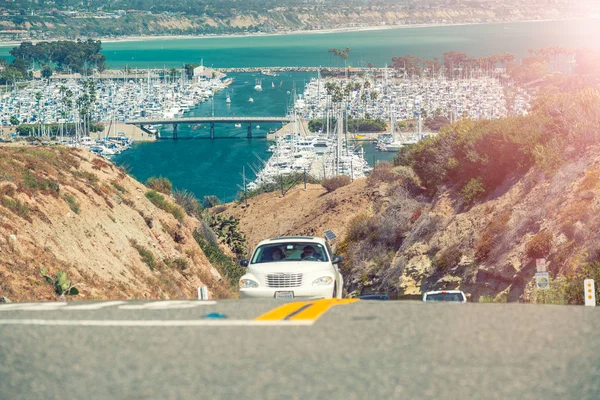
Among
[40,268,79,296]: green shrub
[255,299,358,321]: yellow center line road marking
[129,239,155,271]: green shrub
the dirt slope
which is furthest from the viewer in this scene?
the dirt slope

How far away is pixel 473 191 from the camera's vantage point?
43312 mm

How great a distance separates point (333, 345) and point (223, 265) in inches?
1237

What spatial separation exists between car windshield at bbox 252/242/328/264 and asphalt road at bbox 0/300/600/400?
30.1ft

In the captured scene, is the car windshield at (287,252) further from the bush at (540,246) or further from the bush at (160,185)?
the bush at (160,185)

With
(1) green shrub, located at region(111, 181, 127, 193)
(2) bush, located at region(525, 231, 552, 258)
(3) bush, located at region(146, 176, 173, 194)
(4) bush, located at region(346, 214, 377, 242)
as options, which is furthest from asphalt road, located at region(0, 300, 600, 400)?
(4) bush, located at region(346, 214, 377, 242)

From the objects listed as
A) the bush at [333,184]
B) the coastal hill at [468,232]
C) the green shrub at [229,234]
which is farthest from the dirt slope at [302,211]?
the green shrub at [229,234]

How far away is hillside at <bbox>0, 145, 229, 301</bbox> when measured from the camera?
68.0 ft

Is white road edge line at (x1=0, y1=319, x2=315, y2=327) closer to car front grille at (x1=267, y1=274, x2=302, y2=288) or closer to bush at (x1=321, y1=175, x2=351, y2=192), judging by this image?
car front grille at (x1=267, y1=274, x2=302, y2=288)

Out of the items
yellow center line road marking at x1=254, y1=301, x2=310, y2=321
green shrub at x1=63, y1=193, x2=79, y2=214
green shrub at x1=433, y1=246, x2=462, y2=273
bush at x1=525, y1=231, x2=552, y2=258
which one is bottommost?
green shrub at x1=433, y1=246, x2=462, y2=273

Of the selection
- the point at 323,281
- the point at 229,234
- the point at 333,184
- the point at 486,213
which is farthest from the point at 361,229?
the point at 323,281

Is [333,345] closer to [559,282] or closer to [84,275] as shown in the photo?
[84,275]

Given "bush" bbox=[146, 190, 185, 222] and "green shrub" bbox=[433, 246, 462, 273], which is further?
"bush" bbox=[146, 190, 185, 222]

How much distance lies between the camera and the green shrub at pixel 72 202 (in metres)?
28.0

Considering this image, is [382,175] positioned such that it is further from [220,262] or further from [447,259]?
[220,262]
